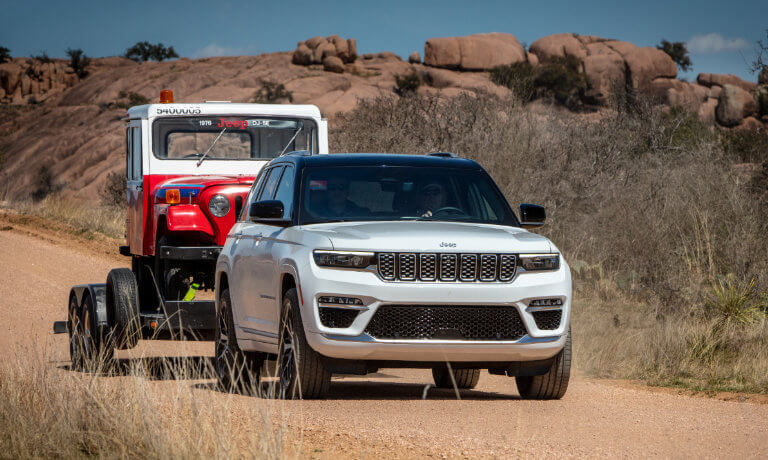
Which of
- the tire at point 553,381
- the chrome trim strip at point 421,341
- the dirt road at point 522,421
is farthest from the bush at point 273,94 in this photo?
the chrome trim strip at point 421,341

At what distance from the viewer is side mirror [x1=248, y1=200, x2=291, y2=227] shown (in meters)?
8.60

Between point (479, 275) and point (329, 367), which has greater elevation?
point (479, 275)

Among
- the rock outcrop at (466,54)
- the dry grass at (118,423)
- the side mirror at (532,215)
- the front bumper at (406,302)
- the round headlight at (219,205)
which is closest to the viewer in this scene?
the dry grass at (118,423)

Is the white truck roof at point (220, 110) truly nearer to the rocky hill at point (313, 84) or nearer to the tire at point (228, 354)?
the tire at point (228, 354)

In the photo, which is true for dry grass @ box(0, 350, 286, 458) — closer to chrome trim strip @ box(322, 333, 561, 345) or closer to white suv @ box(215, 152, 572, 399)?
chrome trim strip @ box(322, 333, 561, 345)

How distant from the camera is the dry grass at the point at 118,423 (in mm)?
5695

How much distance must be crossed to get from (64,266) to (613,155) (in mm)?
12524

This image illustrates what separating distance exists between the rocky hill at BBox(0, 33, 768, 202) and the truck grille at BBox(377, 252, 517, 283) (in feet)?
187

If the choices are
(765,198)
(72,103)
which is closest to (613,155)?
(765,198)

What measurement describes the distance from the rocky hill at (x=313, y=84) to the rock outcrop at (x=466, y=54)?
0.24 feet

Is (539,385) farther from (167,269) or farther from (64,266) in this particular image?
(64,266)

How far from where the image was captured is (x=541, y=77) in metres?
75.3

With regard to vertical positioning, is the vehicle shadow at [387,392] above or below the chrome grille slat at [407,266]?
below

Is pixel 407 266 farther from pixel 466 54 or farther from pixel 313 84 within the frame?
pixel 466 54
